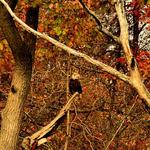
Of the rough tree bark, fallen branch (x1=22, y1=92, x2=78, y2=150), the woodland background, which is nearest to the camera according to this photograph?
fallen branch (x1=22, y1=92, x2=78, y2=150)

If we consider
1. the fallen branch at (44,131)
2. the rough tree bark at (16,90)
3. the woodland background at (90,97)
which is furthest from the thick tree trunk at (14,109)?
the woodland background at (90,97)

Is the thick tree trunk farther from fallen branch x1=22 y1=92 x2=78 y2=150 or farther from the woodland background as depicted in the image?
the woodland background

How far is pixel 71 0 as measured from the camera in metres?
7.96

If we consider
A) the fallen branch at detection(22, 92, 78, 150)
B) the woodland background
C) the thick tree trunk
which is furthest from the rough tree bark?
the woodland background

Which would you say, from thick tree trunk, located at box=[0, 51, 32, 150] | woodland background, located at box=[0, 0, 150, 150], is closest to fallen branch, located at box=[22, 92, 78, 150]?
thick tree trunk, located at box=[0, 51, 32, 150]

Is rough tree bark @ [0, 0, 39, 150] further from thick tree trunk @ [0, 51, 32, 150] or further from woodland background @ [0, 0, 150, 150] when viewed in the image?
woodland background @ [0, 0, 150, 150]

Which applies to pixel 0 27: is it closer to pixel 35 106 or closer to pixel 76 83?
pixel 76 83

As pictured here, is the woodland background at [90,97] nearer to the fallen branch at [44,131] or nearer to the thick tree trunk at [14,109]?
the thick tree trunk at [14,109]

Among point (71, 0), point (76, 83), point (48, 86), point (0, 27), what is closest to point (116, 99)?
point (48, 86)

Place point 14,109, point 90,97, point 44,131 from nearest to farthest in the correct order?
point 44,131, point 14,109, point 90,97

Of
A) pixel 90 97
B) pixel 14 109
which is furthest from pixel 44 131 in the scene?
pixel 90 97

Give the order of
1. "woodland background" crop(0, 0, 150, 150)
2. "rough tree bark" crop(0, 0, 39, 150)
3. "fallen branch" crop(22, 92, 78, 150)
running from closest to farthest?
"fallen branch" crop(22, 92, 78, 150), "rough tree bark" crop(0, 0, 39, 150), "woodland background" crop(0, 0, 150, 150)

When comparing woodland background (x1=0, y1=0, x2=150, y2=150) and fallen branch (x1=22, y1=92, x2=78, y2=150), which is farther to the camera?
woodland background (x1=0, y1=0, x2=150, y2=150)

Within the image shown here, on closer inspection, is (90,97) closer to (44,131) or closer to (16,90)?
(16,90)
